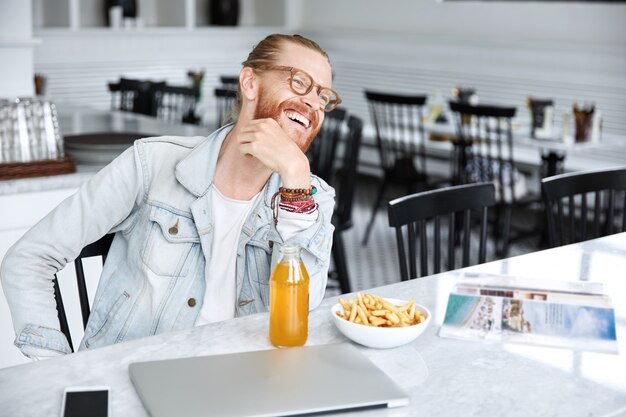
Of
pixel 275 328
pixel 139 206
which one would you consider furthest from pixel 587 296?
pixel 139 206

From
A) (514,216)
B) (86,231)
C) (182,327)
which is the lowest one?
(514,216)

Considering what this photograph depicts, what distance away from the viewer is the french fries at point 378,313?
1.33 meters

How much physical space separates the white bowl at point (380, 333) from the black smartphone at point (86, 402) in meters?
0.38

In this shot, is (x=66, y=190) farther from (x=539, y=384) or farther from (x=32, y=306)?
(x=539, y=384)

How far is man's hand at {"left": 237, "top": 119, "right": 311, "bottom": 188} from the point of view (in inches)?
56.4

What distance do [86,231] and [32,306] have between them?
16 centimetres

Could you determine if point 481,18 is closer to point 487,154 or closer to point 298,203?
point 487,154

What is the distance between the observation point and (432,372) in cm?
123

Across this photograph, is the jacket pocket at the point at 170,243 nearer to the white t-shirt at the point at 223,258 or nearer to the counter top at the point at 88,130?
the white t-shirt at the point at 223,258

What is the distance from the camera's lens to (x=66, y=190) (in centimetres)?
240

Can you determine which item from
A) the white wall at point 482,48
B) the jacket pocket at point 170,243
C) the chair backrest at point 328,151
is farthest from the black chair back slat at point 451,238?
the white wall at point 482,48

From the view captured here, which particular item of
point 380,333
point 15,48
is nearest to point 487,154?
point 15,48

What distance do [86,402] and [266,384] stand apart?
0.78 ft

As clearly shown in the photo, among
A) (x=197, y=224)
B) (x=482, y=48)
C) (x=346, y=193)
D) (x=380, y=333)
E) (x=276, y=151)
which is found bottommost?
(x=346, y=193)
